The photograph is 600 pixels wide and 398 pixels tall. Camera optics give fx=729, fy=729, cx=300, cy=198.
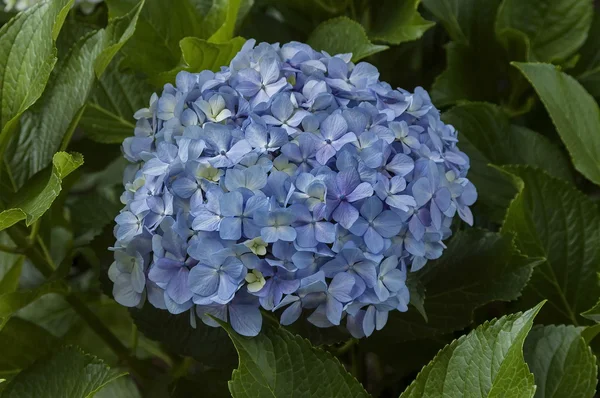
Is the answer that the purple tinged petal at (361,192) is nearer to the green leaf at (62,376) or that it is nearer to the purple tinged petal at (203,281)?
the purple tinged petal at (203,281)

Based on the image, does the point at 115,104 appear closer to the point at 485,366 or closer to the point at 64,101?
the point at 64,101

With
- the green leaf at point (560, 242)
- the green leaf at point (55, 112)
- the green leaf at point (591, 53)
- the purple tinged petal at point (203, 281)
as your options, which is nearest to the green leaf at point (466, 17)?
the green leaf at point (591, 53)

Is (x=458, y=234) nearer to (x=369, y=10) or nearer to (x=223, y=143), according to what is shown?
(x=223, y=143)

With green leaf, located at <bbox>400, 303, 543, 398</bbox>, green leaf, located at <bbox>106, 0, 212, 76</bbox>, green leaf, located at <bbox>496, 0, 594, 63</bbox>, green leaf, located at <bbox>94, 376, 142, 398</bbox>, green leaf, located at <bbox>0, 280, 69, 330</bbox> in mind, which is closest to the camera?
green leaf, located at <bbox>400, 303, 543, 398</bbox>

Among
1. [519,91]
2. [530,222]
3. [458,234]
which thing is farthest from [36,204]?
[519,91]

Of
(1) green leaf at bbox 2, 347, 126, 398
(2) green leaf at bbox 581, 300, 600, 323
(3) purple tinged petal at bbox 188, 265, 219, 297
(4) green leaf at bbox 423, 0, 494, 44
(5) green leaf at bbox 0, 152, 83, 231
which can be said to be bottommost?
(2) green leaf at bbox 581, 300, 600, 323

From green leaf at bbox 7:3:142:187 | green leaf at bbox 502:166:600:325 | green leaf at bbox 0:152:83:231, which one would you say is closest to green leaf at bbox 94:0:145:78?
green leaf at bbox 7:3:142:187

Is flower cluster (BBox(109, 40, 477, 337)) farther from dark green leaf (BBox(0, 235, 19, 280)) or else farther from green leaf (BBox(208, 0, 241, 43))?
dark green leaf (BBox(0, 235, 19, 280))
